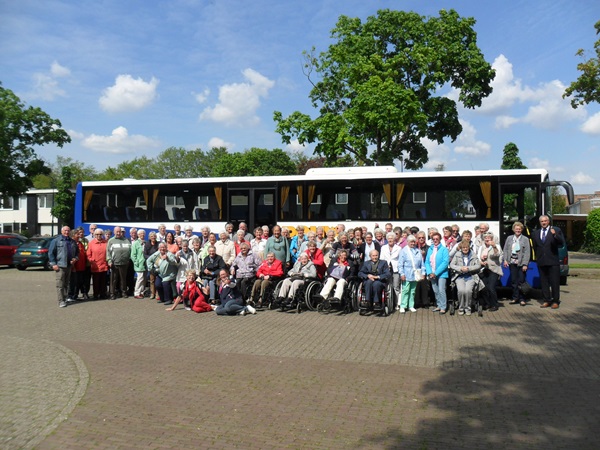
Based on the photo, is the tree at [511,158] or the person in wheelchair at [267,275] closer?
the person in wheelchair at [267,275]

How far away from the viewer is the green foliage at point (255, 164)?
3110 inches

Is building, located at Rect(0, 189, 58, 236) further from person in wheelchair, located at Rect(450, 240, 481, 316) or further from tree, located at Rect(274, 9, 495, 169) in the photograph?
person in wheelchair, located at Rect(450, 240, 481, 316)

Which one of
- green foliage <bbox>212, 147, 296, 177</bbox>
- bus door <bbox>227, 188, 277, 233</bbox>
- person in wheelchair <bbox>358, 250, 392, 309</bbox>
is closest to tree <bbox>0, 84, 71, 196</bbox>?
bus door <bbox>227, 188, 277, 233</bbox>

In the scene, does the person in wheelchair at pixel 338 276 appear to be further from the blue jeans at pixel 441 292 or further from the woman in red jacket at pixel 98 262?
the woman in red jacket at pixel 98 262

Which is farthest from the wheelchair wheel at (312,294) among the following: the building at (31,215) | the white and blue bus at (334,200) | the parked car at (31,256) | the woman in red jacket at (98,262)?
the building at (31,215)

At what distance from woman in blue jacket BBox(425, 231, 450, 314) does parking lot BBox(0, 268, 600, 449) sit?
0.64 m

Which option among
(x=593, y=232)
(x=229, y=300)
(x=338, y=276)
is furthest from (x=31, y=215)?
(x=338, y=276)

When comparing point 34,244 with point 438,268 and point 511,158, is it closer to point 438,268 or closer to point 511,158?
point 438,268

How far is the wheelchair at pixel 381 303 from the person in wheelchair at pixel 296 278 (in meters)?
1.20

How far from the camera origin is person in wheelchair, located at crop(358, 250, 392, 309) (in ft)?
36.2

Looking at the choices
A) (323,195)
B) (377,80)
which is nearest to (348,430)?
(323,195)

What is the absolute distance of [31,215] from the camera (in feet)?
210

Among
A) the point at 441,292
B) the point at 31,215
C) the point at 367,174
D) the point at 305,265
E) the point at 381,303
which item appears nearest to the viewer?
the point at 381,303

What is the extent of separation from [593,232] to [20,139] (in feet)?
122
